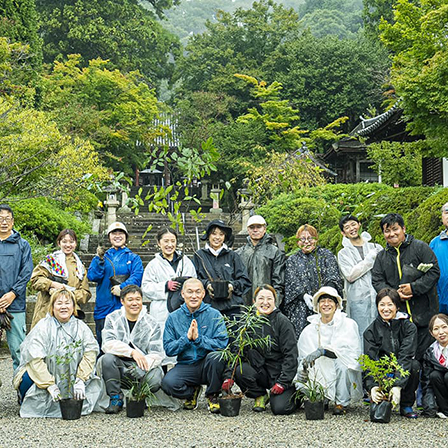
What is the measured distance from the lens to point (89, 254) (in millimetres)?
15117

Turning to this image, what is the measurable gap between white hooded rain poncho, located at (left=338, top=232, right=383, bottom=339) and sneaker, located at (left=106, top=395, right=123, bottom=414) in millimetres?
2180

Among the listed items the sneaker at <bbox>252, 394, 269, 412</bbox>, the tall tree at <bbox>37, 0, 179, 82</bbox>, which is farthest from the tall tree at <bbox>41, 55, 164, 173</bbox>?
the sneaker at <bbox>252, 394, 269, 412</bbox>

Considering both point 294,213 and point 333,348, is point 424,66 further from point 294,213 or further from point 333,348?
point 333,348

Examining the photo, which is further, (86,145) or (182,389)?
(86,145)

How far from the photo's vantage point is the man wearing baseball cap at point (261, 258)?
19.0 ft

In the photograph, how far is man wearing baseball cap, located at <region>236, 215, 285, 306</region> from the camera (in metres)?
5.80

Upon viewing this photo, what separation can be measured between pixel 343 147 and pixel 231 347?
1962 centimetres

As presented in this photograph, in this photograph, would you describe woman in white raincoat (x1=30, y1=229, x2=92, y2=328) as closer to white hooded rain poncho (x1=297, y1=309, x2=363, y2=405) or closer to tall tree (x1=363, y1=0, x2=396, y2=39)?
white hooded rain poncho (x1=297, y1=309, x2=363, y2=405)

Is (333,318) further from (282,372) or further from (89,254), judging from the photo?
(89,254)

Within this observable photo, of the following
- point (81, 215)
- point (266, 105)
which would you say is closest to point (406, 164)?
point (81, 215)

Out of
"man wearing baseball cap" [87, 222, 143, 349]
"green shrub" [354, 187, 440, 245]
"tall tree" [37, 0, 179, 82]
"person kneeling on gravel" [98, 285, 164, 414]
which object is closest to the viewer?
"person kneeling on gravel" [98, 285, 164, 414]

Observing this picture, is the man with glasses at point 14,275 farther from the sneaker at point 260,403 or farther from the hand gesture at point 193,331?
the sneaker at point 260,403

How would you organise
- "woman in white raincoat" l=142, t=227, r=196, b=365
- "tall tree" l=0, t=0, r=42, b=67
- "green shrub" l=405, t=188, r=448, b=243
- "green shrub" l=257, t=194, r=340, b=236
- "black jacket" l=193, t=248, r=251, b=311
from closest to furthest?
1. "black jacket" l=193, t=248, r=251, b=311
2. "woman in white raincoat" l=142, t=227, r=196, b=365
3. "green shrub" l=405, t=188, r=448, b=243
4. "green shrub" l=257, t=194, r=340, b=236
5. "tall tree" l=0, t=0, r=42, b=67

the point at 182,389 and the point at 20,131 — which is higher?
the point at 20,131
